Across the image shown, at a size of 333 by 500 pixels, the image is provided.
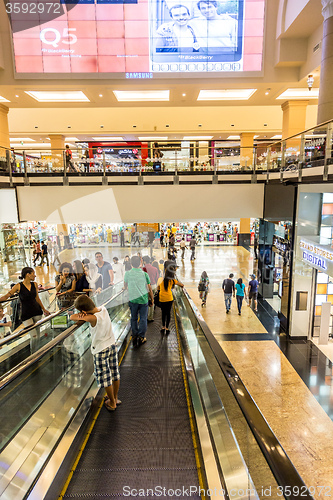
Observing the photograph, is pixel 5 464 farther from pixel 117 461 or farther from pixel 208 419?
pixel 208 419

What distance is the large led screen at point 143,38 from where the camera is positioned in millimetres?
10945

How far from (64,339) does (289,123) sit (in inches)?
561

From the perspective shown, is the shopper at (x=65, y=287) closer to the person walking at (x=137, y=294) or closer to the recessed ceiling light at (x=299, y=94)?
the person walking at (x=137, y=294)

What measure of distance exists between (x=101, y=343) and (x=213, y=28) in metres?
12.2

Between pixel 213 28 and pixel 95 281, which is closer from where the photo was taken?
pixel 95 281

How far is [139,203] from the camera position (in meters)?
10.0

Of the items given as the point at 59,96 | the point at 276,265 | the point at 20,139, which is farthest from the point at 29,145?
the point at 276,265

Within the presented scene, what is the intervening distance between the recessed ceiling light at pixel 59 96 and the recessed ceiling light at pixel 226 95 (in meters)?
5.03

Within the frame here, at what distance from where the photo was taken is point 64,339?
10.4 ft

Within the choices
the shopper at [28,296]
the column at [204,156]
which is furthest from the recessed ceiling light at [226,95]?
the shopper at [28,296]

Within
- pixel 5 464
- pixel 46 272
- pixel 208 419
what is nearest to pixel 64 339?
pixel 5 464

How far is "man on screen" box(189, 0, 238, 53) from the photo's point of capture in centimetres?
1102

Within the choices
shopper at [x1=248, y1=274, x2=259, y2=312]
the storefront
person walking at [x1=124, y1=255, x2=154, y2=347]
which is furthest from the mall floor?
person walking at [x1=124, y1=255, x2=154, y2=347]

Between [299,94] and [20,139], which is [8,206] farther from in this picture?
[20,139]
